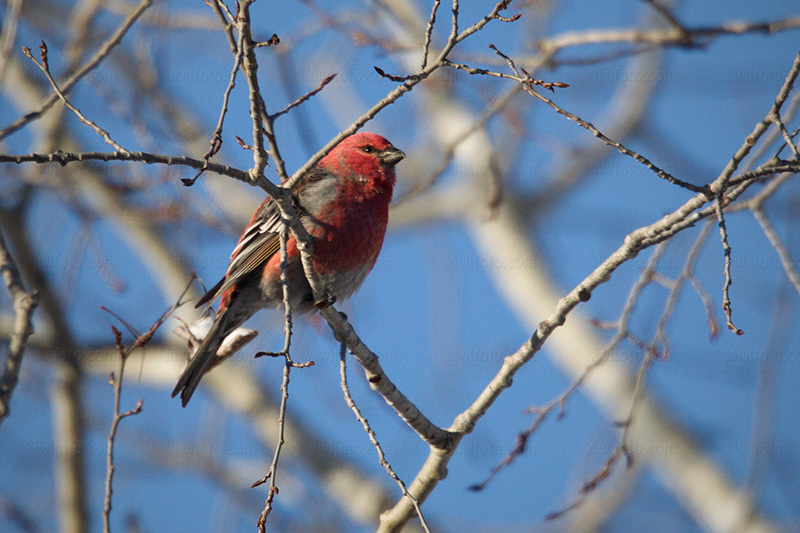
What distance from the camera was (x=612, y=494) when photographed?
6223 millimetres

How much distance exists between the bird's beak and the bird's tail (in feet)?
3.53

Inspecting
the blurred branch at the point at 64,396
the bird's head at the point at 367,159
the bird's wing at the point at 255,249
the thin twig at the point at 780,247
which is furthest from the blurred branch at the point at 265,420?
the thin twig at the point at 780,247

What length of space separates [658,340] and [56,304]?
367 centimetres

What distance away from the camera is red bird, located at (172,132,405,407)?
3178 mm

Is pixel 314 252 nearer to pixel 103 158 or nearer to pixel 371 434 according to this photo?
pixel 371 434

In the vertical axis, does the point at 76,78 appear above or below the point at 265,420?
below

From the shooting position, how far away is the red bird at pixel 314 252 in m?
3.18

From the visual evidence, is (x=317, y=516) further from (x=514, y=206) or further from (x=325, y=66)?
(x=325, y=66)

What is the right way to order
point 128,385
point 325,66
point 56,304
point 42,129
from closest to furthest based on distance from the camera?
A: point 56,304 → point 42,129 → point 128,385 → point 325,66

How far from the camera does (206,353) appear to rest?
3.20 metres

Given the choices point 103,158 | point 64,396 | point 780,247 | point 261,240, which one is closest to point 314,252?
point 261,240

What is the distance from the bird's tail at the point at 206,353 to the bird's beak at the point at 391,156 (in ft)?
3.53

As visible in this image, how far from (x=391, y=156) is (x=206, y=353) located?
53.5 inches

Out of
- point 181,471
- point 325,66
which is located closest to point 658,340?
point 181,471
